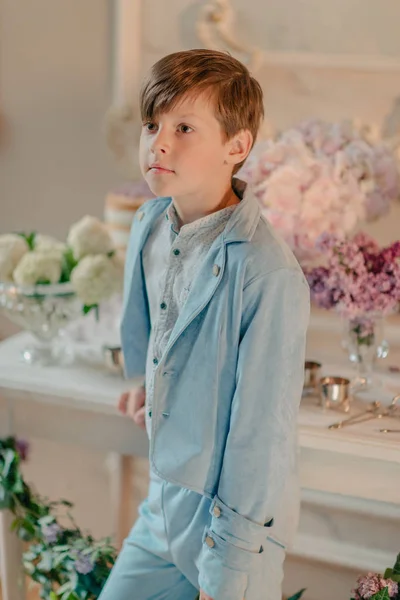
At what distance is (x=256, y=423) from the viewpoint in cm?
111

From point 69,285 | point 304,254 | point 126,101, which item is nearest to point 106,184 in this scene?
point 126,101

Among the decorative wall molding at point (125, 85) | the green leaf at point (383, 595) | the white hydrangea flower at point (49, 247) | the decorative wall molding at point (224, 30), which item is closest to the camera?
the green leaf at point (383, 595)

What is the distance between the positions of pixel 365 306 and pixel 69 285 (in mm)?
613

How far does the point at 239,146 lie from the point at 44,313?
685mm

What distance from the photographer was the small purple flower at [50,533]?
1.62 metres

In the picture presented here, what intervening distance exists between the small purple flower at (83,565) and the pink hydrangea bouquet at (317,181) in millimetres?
738

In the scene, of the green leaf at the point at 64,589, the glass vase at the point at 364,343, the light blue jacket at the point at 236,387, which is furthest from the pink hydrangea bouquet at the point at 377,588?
the green leaf at the point at 64,589

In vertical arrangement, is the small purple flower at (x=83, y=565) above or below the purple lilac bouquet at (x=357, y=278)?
below

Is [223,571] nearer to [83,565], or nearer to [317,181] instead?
[83,565]

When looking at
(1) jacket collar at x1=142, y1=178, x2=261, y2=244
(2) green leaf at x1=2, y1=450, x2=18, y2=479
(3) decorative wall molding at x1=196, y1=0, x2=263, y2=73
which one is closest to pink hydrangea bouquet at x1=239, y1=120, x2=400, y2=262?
(3) decorative wall molding at x1=196, y1=0, x2=263, y2=73

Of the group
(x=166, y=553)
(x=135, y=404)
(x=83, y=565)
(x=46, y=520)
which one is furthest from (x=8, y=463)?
(x=166, y=553)

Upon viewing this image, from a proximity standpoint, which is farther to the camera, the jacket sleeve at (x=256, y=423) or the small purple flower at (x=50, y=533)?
the small purple flower at (x=50, y=533)

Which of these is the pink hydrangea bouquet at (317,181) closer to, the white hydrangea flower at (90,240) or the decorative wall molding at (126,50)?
the white hydrangea flower at (90,240)

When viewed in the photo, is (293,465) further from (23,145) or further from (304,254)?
(23,145)
